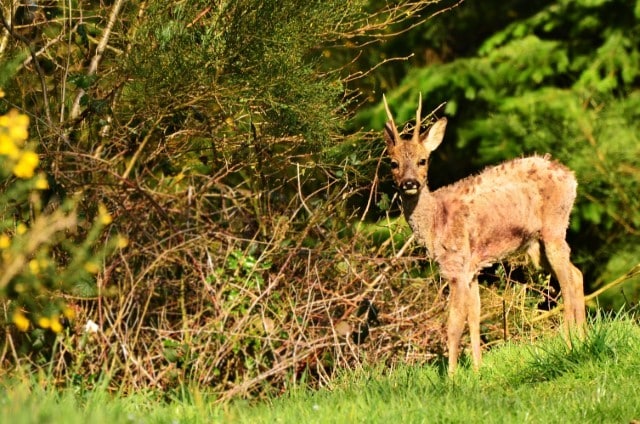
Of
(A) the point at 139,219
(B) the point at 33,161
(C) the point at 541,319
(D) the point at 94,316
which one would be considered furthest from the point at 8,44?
(C) the point at 541,319

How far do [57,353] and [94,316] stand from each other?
0.38 m

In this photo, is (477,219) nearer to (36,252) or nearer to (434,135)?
(434,135)

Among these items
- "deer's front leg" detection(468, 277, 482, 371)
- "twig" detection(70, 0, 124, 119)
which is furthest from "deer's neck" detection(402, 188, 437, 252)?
"twig" detection(70, 0, 124, 119)

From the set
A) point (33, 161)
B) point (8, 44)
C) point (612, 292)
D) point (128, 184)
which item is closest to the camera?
point (33, 161)

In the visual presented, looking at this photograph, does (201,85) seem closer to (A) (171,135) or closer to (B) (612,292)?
(A) (171,135)

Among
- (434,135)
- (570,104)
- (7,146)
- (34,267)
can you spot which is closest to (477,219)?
(434,135)

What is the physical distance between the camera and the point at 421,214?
8.65m

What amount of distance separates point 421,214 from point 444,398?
224cm

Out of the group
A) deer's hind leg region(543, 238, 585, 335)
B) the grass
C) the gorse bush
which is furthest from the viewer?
deer's hind leg region(543, 238, 585, 335)

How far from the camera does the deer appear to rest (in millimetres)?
8531

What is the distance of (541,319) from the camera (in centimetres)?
1039

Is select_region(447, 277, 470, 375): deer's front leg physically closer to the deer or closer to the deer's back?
the deer

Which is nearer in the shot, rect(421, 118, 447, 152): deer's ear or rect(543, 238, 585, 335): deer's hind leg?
rect(421, 118, 447, 152): deer's ear

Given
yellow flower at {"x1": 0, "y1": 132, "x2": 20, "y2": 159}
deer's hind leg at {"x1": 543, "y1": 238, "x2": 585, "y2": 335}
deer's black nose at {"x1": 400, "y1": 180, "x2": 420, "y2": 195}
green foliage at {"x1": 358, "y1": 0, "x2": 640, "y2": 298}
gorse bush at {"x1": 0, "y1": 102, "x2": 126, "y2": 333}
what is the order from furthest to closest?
green foliage at {"x1": 358, "y1": 0, "x2": 640, "y2": 298} < deer's hind leg at {"x1": 543, "y1": 238, "x2": 585, "y2": 335} < deer's black nose at {"x1": 400, "y1": 180, "x2": 420, "y2": 195} < gorse bush at {"x1": 0, "y1": 102, "x2": 126, "y2": 333} < yellow flower at {"x1": 0, "y1": 132, "x2": 20, "y2": 159}
